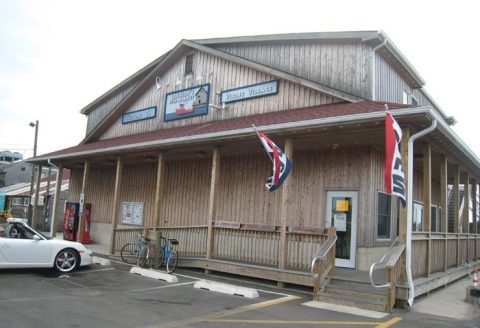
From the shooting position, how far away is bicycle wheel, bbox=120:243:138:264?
1396cm

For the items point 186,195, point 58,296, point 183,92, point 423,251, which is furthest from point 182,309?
point 183,92

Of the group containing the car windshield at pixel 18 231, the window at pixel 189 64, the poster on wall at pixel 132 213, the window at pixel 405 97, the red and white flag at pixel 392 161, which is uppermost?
the window at pixel 189 64

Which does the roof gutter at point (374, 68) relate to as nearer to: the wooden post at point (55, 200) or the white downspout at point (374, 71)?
the white downspout at point (374, 71)

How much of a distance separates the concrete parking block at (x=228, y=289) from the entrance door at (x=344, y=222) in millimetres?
3188

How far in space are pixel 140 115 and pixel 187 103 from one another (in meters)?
3.08

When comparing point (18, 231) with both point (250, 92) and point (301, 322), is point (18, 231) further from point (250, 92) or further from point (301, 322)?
point (250, 92)

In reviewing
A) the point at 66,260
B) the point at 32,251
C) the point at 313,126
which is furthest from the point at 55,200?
the point at 313,126

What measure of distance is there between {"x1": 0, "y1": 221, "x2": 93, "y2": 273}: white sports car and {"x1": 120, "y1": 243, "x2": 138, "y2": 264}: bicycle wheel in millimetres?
2527

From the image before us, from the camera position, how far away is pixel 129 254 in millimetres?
14250

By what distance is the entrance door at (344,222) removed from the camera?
11.4 meters

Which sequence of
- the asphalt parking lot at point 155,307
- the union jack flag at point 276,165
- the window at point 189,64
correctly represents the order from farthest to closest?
the window at point 189,64 → the union jack flag at point 276,165 → the asphalt parking lot at point 155,307

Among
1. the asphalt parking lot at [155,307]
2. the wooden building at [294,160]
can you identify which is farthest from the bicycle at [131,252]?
the asphalt parking lot at [155,307]

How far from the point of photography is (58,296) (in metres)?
8.44

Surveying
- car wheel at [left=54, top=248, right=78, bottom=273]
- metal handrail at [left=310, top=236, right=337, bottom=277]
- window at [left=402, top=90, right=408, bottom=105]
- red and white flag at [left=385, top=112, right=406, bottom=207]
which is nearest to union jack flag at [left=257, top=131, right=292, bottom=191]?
metal handrail at [left=310, top=236, right=337, bottom=277]
